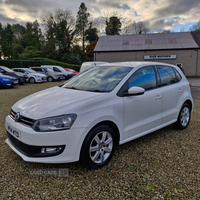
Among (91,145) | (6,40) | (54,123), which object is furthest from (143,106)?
(6,40)

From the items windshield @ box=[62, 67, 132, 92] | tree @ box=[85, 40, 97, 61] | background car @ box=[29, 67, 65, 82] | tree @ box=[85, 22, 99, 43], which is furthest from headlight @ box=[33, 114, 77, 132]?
tree @ box=[85, 22, 99, 43]

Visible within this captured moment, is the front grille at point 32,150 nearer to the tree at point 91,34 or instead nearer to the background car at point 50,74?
the background car at point 50,74

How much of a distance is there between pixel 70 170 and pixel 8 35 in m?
64.2

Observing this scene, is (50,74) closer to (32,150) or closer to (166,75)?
(166,75)

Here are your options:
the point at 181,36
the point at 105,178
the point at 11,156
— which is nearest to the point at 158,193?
the point at 105,178

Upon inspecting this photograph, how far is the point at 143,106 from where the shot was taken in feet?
11.3

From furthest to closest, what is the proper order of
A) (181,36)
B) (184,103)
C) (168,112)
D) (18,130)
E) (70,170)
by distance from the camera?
(181,36) → (184,103) → (168,112) → (70,170) → (18,130)

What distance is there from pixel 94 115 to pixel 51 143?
0.72 m

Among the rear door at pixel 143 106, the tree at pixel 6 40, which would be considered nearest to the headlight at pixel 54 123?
the rear door at pixel 143 106

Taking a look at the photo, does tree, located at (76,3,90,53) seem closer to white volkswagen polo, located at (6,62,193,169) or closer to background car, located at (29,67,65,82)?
background car, located at (29,67,65,82)

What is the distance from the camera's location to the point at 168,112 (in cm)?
405

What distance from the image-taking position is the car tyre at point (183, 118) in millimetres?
4488

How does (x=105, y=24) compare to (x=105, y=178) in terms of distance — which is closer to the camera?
(x=105, y=178)

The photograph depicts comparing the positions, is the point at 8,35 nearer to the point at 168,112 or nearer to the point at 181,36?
the point at 181,36
